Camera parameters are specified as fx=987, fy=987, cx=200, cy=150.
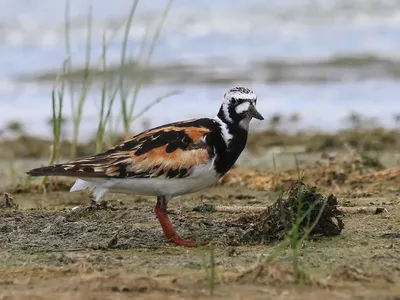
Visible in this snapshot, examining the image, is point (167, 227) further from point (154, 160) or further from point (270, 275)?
point (270, 275)

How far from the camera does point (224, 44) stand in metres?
17.4

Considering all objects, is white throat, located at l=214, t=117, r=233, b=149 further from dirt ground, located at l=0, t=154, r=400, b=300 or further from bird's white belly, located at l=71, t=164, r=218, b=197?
dirt ground, located at l=0, t=154, r=400, b=300

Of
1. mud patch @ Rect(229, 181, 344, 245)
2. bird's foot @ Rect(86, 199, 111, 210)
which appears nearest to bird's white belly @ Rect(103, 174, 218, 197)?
mud patch @ Rect(229, 181, 344, 245)

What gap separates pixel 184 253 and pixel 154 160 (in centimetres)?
59

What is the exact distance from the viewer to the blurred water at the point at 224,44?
39.9 feet

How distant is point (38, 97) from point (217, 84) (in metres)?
2.54

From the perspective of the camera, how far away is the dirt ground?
395 centimetres

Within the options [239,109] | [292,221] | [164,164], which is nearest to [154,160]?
[164,164]

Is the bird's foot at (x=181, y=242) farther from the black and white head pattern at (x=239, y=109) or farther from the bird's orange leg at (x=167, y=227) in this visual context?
the black and white head pattern at (x=239, y=109)

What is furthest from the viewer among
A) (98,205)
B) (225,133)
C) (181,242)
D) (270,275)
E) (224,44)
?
(224,44)

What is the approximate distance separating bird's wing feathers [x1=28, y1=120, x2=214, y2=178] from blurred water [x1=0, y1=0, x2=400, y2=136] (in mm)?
5751

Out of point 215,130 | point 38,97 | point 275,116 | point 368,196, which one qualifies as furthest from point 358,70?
point 215,130

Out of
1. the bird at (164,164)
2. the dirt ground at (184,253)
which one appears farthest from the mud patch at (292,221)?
the bird at (164,164)

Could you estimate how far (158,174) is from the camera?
519 cm
